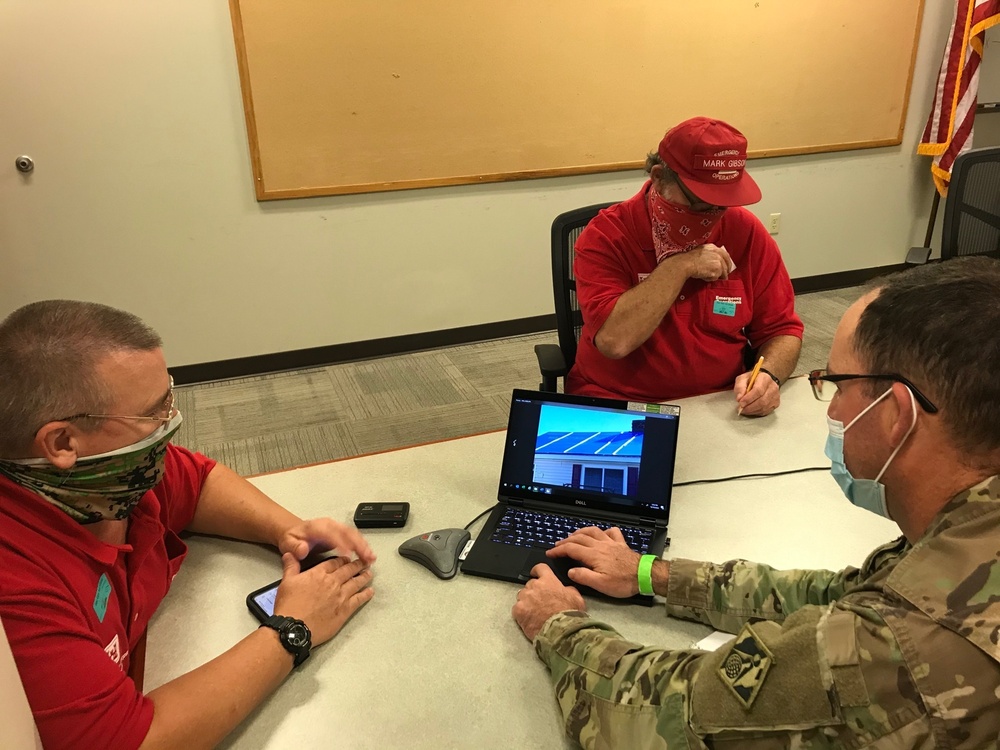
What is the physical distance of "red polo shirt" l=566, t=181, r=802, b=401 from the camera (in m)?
1.71

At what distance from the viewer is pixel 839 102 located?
12.6 ft

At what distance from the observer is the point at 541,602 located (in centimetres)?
99

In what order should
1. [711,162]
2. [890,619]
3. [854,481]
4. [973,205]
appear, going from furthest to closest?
[973,205] < [711,162] < [854,481] < [890,619]

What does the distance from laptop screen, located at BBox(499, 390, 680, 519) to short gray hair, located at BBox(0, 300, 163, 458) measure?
0.64 m


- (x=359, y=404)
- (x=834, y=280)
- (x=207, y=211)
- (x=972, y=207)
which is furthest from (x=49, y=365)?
(x=834, y=280)

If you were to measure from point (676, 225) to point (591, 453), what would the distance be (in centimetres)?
69

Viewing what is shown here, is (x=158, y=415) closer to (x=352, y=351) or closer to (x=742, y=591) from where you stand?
(x=742, y=591)

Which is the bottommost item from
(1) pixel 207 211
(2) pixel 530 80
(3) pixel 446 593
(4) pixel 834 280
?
(4) pixel 834 280

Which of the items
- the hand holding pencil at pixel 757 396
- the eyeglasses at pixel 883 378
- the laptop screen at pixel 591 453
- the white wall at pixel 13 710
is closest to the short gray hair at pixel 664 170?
the hand holding pencil at pixel 757 396

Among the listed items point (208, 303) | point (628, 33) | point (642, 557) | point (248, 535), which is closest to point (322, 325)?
point (208, 303)

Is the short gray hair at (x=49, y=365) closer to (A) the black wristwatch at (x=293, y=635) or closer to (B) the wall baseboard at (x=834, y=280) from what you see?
(A) the black wristwatch at (x=293, y=635)

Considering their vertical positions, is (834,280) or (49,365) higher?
(49,365)

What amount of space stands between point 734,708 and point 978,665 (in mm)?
214

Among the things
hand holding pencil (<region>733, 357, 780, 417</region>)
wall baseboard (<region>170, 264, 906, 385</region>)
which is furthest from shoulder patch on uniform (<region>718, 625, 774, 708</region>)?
wall baseboard (<region>170, 264, 906, 385</region>)
